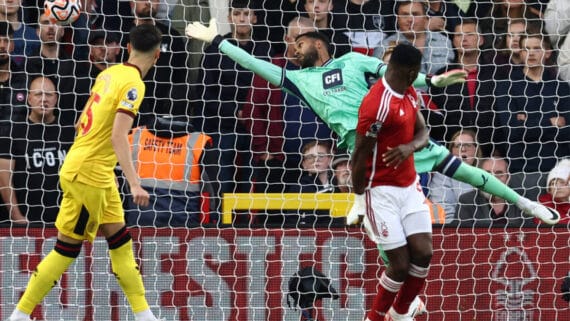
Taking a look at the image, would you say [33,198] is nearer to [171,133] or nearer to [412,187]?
[171,133]

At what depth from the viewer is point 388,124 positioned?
838 cm

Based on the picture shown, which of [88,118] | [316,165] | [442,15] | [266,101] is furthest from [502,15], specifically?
[88,118]

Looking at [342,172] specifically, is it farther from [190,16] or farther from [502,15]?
[502,15]

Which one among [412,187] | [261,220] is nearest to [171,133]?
[261,220]

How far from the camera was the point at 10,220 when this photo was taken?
10180mm

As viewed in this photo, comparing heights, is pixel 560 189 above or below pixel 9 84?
below

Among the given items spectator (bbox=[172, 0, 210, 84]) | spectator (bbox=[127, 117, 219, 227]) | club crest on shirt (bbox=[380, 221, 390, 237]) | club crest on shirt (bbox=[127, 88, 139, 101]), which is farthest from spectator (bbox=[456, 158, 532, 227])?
club crest on shirt (bbox=[127, 88, 139, 101])

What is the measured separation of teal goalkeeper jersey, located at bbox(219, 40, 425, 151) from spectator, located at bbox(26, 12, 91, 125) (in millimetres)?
1472

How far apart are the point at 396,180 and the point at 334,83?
4.83 feet

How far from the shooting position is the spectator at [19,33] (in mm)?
10945

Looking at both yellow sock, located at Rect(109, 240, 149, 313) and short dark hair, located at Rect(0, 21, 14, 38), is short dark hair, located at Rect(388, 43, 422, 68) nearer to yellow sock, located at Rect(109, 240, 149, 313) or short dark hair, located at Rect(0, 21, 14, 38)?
yellow sock, located at Rect(109, 240, 149, 313)

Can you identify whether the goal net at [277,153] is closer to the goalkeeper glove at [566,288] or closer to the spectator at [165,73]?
the spectator at [165,73]

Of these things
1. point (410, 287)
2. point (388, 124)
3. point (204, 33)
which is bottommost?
point (410, 287)

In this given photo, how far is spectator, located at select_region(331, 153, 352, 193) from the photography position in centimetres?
1059
